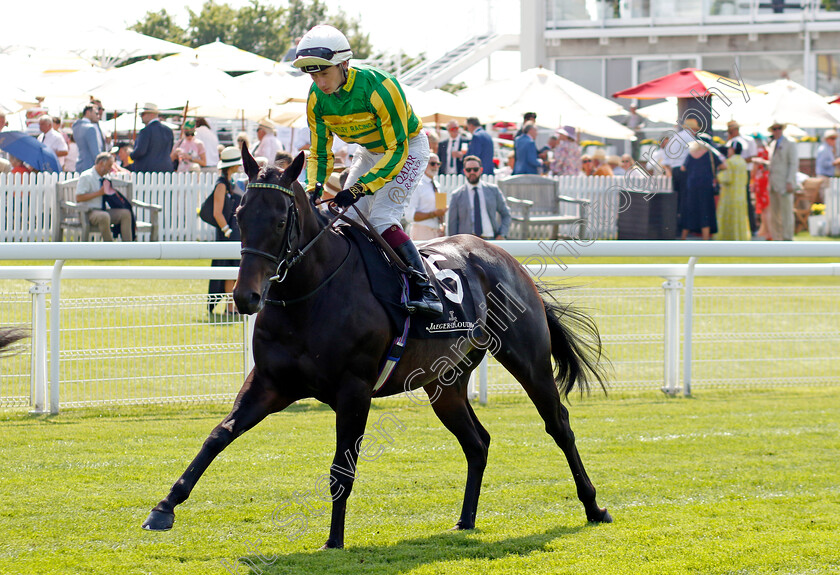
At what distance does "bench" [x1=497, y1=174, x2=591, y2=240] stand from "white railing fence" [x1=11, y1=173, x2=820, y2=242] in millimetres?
527

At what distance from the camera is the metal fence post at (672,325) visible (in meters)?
8.51

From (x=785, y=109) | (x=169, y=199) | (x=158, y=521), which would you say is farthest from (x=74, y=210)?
(x=785, y=109)

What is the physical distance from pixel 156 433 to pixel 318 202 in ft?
8.93

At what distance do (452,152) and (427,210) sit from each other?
6.95 metres

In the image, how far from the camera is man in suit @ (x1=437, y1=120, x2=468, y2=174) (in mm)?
17750

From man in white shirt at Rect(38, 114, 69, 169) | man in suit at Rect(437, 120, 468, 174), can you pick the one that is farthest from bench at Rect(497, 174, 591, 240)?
man in white shirt at Rect(38, 114, 69, 169)

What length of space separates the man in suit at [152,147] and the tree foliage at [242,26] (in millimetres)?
37651

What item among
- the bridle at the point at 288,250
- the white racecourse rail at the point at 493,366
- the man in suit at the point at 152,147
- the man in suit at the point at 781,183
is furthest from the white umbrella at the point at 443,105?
the bridle at the point at 288,250

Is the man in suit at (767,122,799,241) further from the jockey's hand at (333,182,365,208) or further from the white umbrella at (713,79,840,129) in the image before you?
the jockey's hand at (333,182,365,208)

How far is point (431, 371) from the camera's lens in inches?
198

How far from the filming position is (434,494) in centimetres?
554

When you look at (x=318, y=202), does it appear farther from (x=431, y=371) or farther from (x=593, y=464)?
(x=593, y=464)

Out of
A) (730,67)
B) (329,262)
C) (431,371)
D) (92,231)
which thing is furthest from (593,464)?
(730,67)

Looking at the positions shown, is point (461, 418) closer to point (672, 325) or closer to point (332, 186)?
point (672, 325)
